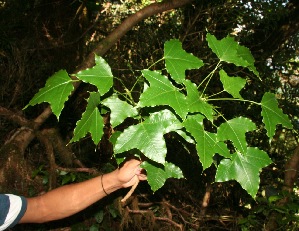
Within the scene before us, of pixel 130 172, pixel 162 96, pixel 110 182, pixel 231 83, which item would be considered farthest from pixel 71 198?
pixel 231 83

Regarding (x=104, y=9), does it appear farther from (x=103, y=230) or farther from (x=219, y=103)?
(x=103, y=230)

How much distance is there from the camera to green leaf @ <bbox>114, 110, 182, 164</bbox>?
1.19m

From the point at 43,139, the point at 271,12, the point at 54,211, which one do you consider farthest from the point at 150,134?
the point at 271,12

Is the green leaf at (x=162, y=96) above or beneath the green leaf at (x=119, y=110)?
above

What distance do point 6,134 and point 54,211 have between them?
2.39m

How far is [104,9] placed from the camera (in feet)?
16.9

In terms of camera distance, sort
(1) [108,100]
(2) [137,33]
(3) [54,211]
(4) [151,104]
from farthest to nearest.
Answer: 1. (2) [137,33]
2. (3) [54,211]
3. (1) [108,100]
4. (4) [151,104]

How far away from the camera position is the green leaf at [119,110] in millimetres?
1234

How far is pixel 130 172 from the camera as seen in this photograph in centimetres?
162

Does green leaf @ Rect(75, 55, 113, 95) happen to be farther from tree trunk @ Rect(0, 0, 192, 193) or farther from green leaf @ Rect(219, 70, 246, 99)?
tree trunk @ Rect(0, 0, 192, 193)

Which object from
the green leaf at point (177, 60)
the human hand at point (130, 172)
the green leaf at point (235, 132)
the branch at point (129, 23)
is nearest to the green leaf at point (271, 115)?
the green leaf at point (235, 132)

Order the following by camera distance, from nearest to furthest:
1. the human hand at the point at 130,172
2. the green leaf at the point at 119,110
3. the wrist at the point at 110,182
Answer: the green leaf at the point at 119,110 < the human hand at the point at 130,172 < the wrist at the point at 110,182

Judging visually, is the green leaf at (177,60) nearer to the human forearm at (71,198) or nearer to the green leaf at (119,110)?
the green leaf at (119,110)

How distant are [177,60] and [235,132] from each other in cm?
41
